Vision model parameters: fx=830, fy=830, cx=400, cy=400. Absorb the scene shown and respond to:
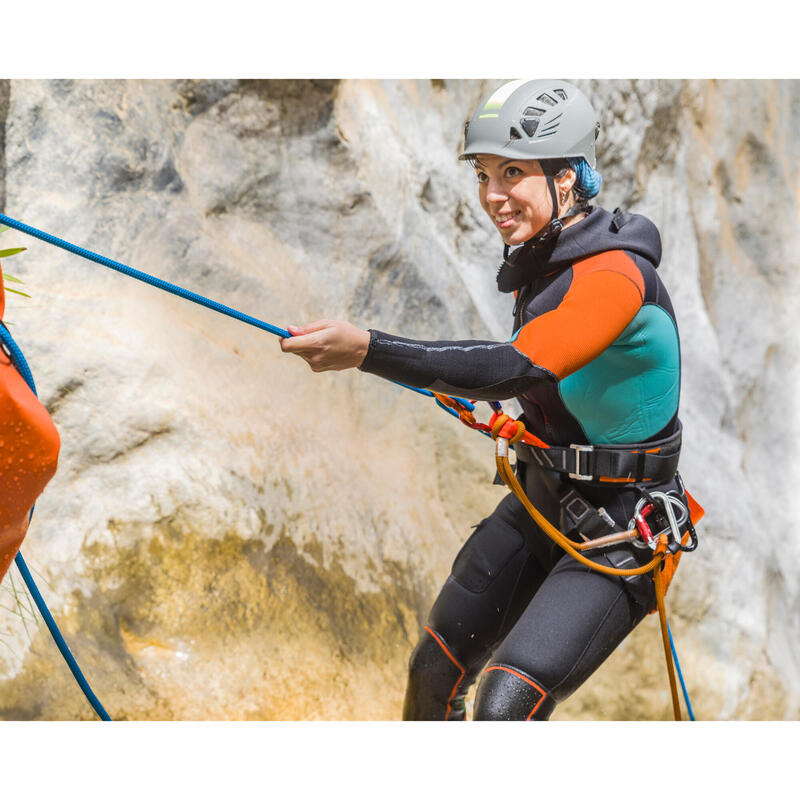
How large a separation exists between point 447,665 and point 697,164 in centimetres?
270

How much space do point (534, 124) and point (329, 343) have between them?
1.69 ft

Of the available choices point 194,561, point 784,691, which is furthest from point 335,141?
point 784,691

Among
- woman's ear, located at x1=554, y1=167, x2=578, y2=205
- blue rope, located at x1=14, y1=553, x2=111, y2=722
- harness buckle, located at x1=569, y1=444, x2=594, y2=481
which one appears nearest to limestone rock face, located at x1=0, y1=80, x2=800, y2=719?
blue rope, located at x1=14, y1=553, x2=111, y2=722

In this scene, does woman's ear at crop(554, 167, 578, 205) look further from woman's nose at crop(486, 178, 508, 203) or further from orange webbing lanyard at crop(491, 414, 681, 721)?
orange webbing lanyard at crop(491, 414, 681, 721)

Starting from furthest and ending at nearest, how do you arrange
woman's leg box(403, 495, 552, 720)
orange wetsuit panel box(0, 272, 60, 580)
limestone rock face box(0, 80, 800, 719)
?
limestone rock face box(0, 80, 800, 719)
woman's leg box(403, 495, 552, 720)
orange wetsuit panel box(0, 272, 60, 580)

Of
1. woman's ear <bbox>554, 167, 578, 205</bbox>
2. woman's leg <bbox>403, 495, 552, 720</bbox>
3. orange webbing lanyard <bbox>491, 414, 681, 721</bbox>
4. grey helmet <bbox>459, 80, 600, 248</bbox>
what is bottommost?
woman's leg <bbox>403, 495, 552, 720</bbox>

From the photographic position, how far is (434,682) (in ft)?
5.09

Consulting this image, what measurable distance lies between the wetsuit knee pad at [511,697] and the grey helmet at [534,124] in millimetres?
817

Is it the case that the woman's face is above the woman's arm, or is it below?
above

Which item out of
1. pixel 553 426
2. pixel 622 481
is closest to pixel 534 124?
pixel 553 426

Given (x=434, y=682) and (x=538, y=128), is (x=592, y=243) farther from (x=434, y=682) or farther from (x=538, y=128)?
(x=434, y=682)

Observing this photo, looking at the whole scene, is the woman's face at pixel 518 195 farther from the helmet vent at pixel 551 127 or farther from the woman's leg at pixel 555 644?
the woman's leg at pixel 555 644

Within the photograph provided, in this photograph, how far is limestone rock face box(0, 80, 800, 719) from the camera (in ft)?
7.20

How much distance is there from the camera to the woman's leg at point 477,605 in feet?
5.00
